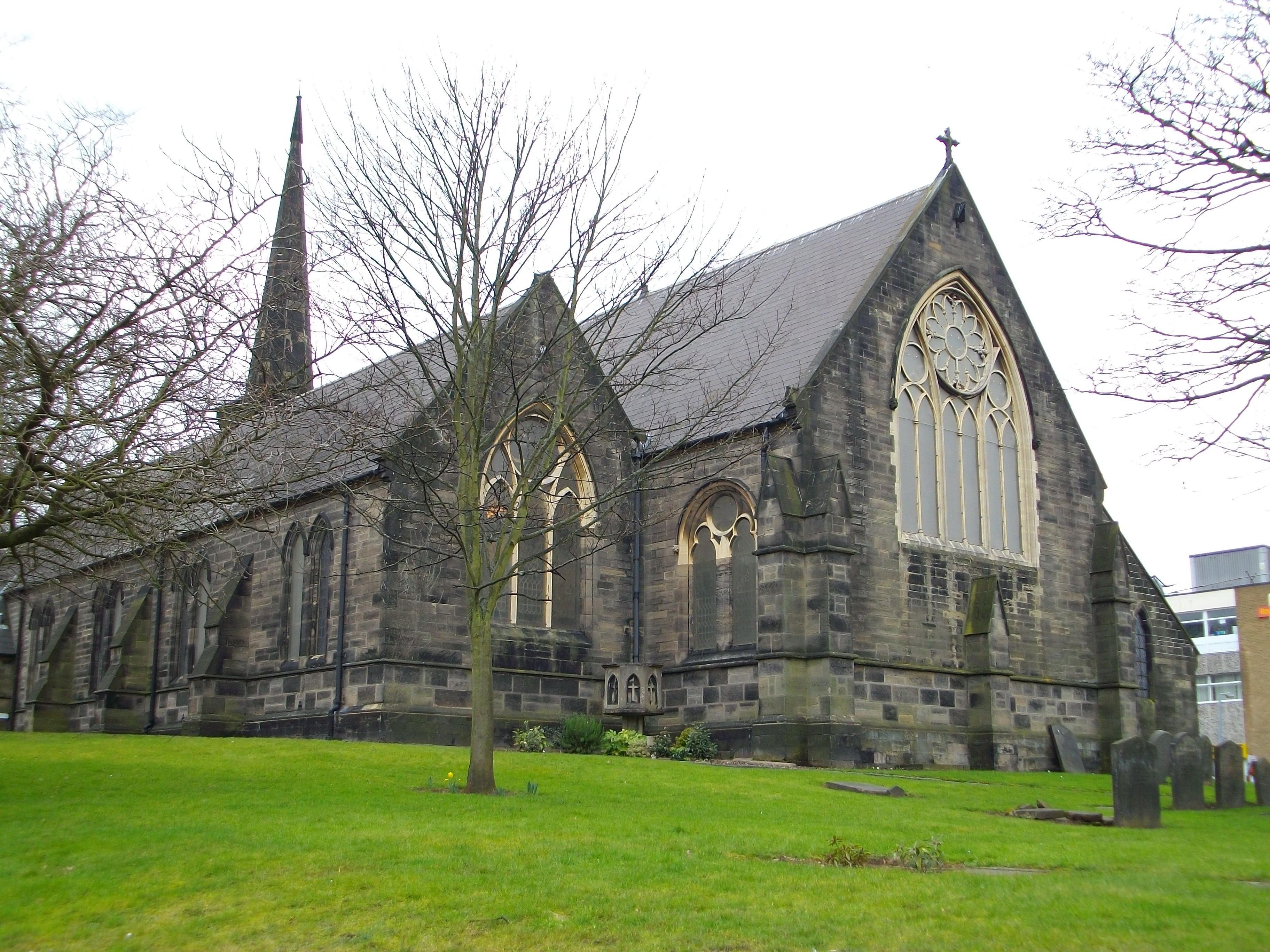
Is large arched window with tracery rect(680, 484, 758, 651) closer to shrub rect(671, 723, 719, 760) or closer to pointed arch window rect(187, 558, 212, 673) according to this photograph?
shrub rect(671, 723, 719, 760)

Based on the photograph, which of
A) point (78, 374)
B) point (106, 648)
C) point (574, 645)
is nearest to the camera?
point (78, 374)

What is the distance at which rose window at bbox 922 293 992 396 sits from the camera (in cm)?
2917

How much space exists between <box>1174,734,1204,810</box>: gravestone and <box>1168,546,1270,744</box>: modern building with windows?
206ft

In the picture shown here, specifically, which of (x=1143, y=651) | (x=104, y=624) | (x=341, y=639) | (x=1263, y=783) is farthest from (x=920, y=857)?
(x=104, y=624)

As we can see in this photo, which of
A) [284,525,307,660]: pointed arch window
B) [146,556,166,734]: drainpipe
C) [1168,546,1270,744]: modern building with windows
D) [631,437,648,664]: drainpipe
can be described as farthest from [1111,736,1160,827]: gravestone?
[1168,546,1270,744]: modern building with windows

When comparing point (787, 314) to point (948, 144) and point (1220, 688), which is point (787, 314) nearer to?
point (948, 144)

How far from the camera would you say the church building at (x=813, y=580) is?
24.8 m

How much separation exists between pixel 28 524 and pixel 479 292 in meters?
6.38

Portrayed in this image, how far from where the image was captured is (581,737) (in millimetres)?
24984

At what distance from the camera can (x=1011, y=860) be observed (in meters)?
12.8

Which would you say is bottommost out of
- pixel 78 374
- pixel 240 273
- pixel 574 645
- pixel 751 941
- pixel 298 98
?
pixel 751 941

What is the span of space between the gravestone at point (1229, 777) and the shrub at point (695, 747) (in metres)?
8.72

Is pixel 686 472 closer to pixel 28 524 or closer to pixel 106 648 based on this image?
pixel 28 524

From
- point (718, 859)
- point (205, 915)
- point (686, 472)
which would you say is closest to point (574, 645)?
point (686, 472)
